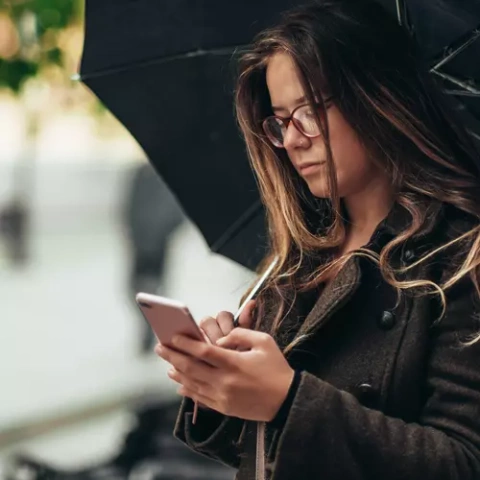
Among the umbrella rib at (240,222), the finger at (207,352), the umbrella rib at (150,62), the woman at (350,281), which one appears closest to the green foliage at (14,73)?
the umbrella rib at (150,62)

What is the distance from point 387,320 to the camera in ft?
6.82

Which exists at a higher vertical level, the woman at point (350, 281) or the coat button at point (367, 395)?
the woman at point (350, 281)

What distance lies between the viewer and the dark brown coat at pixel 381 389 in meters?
1.91

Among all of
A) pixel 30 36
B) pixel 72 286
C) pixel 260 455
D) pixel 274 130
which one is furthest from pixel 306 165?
pixel 72 286

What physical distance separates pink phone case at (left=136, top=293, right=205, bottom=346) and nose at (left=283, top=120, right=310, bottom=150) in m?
0.50

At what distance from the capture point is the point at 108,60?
2.88 metres

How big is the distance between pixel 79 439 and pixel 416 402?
562 cm

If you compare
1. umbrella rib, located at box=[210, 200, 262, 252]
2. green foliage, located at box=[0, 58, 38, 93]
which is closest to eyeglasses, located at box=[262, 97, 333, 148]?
umbrella rib, located at box=[210, 200, 262, 252]

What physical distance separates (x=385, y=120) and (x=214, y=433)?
693 millimetres

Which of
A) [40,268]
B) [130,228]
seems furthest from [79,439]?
[40,268]

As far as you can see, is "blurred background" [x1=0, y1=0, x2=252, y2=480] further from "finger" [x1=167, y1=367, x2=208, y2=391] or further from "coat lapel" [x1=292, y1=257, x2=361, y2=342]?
"finger" [x1=167, y1=367, x2=208, y2=391]

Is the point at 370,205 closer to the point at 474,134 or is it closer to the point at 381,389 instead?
the point at 474,134

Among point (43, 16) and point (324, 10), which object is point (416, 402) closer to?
point (324, 10)

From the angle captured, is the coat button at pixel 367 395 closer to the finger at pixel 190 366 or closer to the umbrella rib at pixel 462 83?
the finger at pixel 190 366
